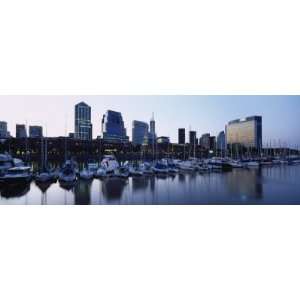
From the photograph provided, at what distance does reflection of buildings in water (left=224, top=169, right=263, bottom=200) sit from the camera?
180 inches

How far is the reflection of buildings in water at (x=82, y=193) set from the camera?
14.5ft

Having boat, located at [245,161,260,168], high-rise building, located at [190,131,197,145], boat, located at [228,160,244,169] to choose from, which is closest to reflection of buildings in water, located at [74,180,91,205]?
high-rise building, located at [190,131,197,145]

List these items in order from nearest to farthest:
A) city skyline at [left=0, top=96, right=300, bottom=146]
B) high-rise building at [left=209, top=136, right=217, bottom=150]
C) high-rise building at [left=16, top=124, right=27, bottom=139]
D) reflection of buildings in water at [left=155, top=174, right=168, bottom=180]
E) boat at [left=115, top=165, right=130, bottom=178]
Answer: city skyline at [left=0, top=96, right=300, bottom=146], high-rise building at [left=16, top=124, right=27, bottom=139], high-rise building at [left=209, top=136, right=217, bottom=150], reflection of buildings in water at [left=155, top=174, right=168, bottom=180], boat at [left=115, top=165, right=130, bottom=178]

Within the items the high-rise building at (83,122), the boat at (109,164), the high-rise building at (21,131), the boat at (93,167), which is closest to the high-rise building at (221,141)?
the boat at (109,164)

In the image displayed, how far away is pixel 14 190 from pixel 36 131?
131 centimetres

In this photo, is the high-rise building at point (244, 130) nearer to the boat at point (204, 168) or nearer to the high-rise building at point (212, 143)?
the high-rise building at point (212, 143)

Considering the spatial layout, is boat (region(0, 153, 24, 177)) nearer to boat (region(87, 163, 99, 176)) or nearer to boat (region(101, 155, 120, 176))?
boat (region(87, 163, 99, 176))

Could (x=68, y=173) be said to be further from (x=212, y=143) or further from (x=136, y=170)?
(x=212, y=143)

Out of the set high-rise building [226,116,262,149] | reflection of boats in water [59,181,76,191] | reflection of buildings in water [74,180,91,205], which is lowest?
reflection of buildings in water [74,180,91,205]

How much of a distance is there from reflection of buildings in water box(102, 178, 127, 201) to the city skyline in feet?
4.71

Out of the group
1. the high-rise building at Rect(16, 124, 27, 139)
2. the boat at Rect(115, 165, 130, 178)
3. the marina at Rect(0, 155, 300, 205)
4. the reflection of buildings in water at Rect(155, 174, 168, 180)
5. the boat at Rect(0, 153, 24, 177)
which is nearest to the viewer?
the marina at Rect(0, 155, 300, 205)

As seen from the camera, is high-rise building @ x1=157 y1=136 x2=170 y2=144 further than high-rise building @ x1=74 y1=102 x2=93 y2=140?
Yes
